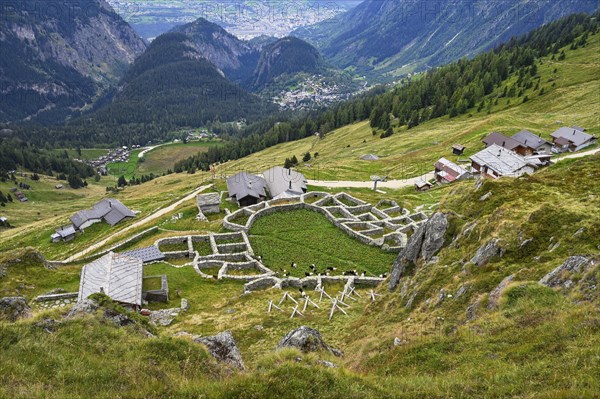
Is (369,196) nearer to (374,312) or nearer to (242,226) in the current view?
(242,226)

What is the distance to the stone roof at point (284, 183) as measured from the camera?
82.2 meters

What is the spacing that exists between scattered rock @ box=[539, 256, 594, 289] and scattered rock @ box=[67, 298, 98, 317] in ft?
85.3

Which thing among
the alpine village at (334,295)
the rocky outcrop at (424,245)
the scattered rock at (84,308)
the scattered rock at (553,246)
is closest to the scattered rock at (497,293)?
the alpine village at (334,295)

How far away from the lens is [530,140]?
102312 millimetres

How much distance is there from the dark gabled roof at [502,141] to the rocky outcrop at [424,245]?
80018 mm

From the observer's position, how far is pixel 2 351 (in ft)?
54.9

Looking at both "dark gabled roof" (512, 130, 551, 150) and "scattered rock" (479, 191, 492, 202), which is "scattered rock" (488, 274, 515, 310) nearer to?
"scattered rock" (479, 191, 492, 202)

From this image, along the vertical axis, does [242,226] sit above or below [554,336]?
below

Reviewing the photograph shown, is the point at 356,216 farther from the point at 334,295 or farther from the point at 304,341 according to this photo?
the point at 304,341

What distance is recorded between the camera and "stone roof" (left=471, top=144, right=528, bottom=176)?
278 feet

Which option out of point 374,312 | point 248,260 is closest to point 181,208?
point 248,260

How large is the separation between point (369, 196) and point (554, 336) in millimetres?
67881

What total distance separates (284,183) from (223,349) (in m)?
65.2

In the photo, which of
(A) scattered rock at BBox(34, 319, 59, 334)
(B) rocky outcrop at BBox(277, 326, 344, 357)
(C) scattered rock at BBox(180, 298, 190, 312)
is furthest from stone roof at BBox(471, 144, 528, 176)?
(A) scattered rock at BBox(34, 319, 59, 334)
